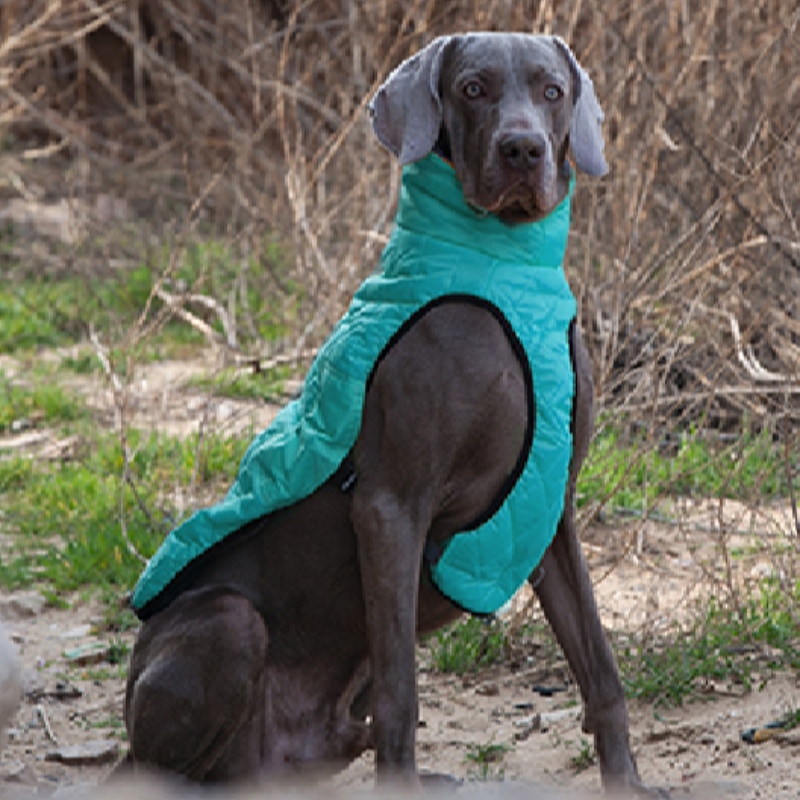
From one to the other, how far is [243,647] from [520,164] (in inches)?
47.6

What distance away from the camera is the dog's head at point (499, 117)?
3031 mm

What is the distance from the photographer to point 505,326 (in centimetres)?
308

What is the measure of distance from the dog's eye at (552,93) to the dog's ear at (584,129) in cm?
8

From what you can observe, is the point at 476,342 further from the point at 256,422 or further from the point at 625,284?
the point at 256,422

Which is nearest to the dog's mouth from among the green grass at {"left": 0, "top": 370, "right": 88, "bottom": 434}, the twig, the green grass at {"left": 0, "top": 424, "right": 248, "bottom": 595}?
the twig

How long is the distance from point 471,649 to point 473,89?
1.81 m

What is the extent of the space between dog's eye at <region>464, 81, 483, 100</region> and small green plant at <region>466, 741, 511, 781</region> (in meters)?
1.64

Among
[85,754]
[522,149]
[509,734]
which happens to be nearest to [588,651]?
[509,734]

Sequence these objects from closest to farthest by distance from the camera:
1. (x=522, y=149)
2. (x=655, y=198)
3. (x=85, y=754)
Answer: (x=522, y=149) → (x=85, y=754) → (x=655, y=198)

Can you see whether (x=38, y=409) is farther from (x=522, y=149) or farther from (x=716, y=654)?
(x=522, y=149)

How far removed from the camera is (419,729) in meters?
3.92

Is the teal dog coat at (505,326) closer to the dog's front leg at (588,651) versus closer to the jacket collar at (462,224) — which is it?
the jacket collar at (462,224)

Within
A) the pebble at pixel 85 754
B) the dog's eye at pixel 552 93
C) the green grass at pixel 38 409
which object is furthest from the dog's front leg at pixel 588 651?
the green grass at pixel 38 409

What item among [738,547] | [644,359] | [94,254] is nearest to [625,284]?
[644,359]
